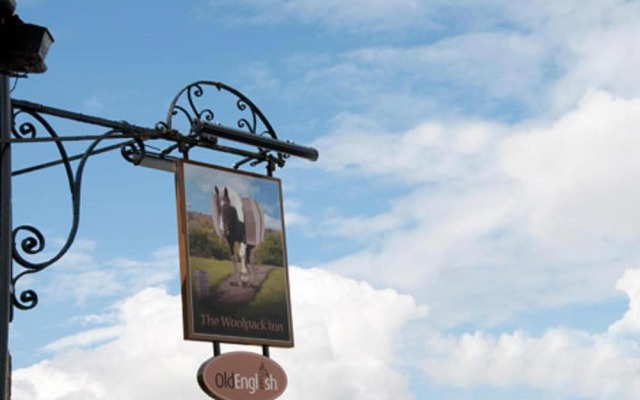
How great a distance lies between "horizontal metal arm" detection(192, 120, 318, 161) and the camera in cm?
1079

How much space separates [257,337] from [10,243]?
10.5 ft

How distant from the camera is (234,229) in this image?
449 inches

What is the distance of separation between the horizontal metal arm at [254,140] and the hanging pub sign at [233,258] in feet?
1.07

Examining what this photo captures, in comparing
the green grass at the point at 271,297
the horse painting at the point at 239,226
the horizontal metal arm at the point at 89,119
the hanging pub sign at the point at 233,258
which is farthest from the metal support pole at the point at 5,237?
the green grass at the point at 271,297

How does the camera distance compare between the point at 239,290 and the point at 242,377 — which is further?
the point at 239,290

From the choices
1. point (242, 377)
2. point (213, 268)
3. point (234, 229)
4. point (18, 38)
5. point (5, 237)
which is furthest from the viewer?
point (234, 229)

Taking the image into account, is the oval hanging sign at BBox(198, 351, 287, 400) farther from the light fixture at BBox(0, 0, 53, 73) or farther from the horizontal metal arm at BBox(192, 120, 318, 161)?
the light fixture at BBox(0, 0, 53, 73)

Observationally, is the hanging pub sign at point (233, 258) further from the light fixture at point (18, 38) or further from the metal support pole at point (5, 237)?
the light fixture at point (18, 38)

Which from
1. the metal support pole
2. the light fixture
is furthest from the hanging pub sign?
the light fixture

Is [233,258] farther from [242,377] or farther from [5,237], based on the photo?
[5,237]

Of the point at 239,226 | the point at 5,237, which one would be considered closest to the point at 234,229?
the point at 239,226

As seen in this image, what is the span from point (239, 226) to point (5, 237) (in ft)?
11.1

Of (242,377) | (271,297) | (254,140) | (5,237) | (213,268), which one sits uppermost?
(254,140)

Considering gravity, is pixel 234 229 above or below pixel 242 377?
above
